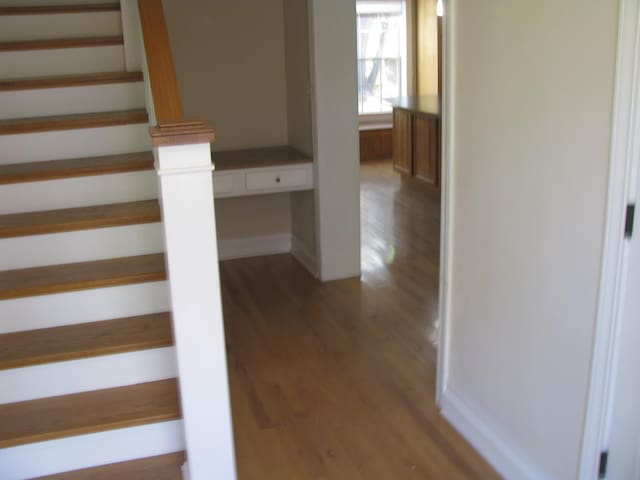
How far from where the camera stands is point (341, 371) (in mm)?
3486

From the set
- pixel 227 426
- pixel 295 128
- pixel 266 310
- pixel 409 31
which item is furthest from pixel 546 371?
pixel 409 31

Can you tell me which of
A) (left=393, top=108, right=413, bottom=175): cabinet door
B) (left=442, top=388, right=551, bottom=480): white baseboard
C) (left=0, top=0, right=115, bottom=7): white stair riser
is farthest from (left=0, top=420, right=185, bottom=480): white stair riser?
(left=393, top=108, right=413, bottom=175): cabinet door

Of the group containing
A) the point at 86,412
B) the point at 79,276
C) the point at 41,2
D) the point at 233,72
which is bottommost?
the point at 86,412

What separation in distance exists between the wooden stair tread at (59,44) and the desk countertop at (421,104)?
13.0ft

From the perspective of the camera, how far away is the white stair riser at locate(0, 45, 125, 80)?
10.9 ft

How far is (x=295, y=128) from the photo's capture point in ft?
16.5

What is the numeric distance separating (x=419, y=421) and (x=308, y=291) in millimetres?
1702

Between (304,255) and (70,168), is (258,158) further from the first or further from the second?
(70,168)

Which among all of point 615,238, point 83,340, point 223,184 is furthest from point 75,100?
point 615,238

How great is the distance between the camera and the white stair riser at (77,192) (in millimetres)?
2816

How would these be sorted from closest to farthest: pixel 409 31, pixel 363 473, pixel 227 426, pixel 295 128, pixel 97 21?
pixel 227 426, pixel 363 473, pixel 97 21, pixel 295 128, pixel 409 31

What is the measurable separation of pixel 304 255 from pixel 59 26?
2284 millimetres

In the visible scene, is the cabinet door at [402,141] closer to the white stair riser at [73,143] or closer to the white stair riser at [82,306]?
the white stair riser at [73,143]

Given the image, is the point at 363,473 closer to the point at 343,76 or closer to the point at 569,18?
the point at 569,18
